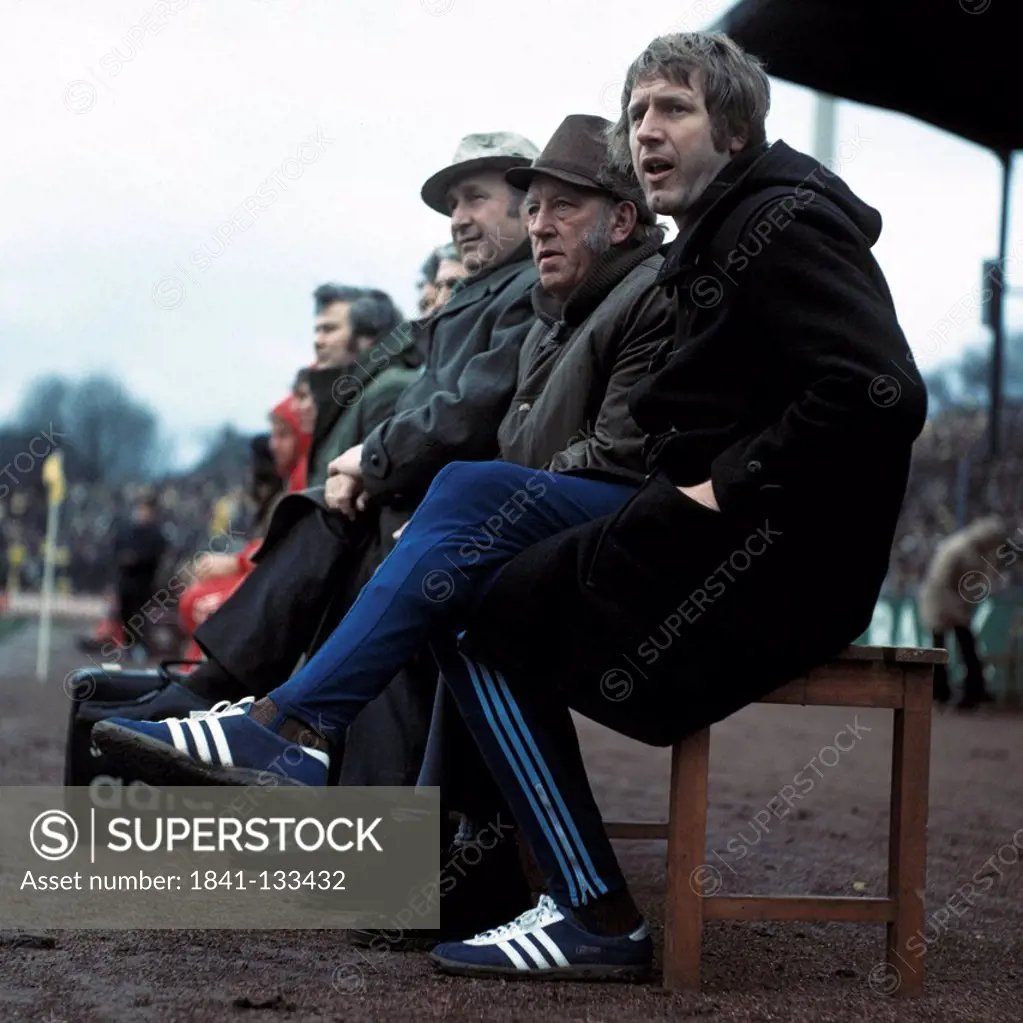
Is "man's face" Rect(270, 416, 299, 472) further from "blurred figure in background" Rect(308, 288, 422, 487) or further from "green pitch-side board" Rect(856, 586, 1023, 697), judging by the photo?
"green pitch-side board" Rect(856, 586, 1023, 697)

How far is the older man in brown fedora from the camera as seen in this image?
3.03 meters

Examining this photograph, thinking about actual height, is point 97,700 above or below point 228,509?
below

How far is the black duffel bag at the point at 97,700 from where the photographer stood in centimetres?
466

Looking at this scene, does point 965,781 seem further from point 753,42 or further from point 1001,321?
point 1001,321

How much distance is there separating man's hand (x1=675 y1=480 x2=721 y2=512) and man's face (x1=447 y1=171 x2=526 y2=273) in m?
1.67

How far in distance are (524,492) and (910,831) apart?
0.95 meters

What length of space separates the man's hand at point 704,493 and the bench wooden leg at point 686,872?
1.42 feet

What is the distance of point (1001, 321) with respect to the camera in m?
14.9

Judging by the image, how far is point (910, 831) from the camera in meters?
3.13

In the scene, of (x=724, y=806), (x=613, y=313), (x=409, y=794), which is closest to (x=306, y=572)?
(x=409, y=794)

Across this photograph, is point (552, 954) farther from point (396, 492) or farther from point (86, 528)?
point (86, 528)

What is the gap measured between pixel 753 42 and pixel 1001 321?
27.5 feet

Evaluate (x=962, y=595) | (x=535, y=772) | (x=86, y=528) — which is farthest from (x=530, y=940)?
(x=86, y=528)

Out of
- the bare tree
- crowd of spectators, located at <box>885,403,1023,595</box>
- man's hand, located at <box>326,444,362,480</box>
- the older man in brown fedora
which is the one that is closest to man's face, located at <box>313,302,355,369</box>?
man's hand, located at <box>326,444,362,480</box>
